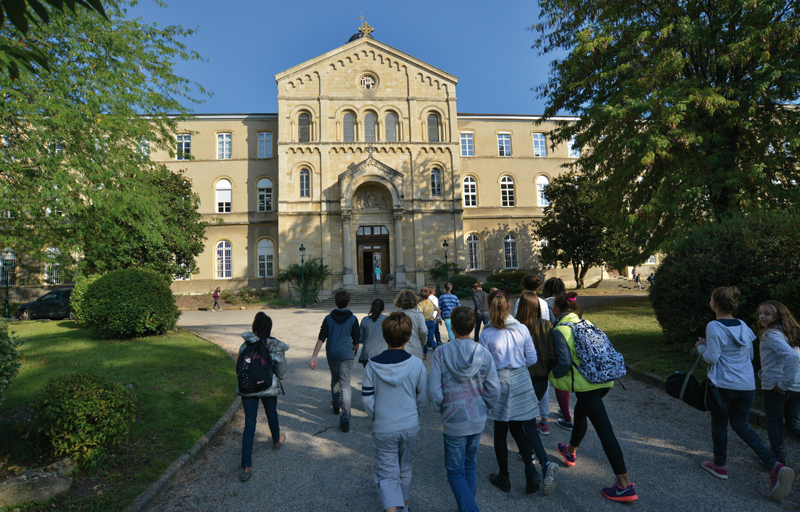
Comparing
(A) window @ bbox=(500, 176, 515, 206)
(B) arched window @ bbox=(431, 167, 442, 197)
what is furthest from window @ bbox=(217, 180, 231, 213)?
(A) window @ bbox=(500, 176, 515, 206)

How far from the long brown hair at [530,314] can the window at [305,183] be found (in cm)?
2702

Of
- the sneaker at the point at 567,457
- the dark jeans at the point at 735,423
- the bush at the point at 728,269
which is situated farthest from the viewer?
the bush at the point at 728,269

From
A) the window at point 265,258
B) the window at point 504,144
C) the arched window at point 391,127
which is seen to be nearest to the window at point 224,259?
the window at point 265,258

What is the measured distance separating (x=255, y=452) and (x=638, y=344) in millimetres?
8907

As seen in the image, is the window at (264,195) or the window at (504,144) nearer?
the window at (264,195)

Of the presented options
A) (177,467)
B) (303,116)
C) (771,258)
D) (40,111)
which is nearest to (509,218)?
(303,116)

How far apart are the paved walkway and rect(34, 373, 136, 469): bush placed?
956 millimetres

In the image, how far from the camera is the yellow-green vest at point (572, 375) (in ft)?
13.3

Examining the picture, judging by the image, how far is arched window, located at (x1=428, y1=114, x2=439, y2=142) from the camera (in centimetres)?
3140

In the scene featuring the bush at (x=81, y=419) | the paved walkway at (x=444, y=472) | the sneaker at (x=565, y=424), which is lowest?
the paved walkway at (x=444, y=472)

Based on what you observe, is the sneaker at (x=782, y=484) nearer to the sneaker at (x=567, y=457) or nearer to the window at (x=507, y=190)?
the sneaker at (x=567, y=457)

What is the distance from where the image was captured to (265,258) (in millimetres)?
32500

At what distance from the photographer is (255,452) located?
522cm

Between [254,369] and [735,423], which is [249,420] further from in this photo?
[735,423]
